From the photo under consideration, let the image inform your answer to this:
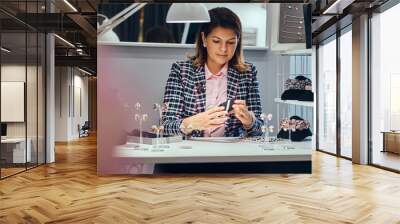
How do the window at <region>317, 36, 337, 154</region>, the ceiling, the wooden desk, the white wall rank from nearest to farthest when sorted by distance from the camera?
the ceiling < the wooden desk < the window at <region>317, 36, 337, 154</region> < the white wall

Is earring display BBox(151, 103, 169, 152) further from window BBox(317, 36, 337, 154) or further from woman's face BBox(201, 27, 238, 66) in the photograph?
window BBox(317, 36, 337, 154)

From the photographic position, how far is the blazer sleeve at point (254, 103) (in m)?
6.52

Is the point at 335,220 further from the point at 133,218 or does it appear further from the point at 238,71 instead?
the point at 238,71

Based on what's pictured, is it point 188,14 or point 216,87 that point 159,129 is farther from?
point 188,14

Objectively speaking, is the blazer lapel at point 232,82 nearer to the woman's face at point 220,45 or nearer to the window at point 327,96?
the woman's face at point 220,45

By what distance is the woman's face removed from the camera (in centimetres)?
650

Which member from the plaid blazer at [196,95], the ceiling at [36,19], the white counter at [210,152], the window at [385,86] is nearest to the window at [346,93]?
the window at [385,86]

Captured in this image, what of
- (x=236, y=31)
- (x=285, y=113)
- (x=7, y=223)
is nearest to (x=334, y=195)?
(x=285, y=113)

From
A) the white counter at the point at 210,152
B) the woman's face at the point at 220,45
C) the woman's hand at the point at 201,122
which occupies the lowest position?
the white counter at the point at 210,152

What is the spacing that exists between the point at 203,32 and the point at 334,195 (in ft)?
10.7

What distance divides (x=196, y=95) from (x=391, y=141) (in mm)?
3887

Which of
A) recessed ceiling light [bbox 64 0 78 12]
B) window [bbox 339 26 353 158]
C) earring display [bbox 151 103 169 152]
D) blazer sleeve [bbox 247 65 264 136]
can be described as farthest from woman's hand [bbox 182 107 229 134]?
window [bbox 339 26 353 158]

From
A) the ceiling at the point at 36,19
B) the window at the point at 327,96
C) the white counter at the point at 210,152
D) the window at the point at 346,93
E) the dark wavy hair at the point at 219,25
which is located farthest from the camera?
the window at the point at 327,96

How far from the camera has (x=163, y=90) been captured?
6.43 metres
